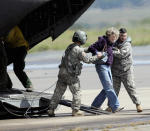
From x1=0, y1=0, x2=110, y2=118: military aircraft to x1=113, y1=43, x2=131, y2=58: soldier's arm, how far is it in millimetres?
1297

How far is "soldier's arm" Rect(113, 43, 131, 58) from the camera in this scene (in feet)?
51.9

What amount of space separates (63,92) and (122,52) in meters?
1.68

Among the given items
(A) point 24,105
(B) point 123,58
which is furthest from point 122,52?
(A) point 24,105

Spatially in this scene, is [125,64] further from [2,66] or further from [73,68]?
[2,66]

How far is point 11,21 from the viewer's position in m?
14.5

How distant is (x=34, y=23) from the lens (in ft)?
55.4

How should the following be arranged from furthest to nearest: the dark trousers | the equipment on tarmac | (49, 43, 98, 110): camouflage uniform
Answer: the dark trousers < the equipment on tarmac < (49, 43, 98, 110): camouflage uniform

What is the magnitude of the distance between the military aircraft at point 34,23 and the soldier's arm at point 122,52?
1.30 m

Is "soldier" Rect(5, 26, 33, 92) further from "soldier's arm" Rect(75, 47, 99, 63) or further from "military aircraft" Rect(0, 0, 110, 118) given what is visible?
"soldier's arm" Rect(75, 47, 99, 63)

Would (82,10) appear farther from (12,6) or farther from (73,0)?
(12,6)

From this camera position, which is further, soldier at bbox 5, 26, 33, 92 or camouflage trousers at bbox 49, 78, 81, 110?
soldier at bbox 5, 26, 33, 92

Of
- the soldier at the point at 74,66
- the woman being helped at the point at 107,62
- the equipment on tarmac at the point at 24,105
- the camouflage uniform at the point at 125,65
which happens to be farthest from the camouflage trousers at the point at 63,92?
the camouflage uniform at the point at 125,65

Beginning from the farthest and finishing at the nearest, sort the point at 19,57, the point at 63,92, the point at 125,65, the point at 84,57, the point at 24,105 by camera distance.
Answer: the point at 19,57
the point at 125,65
the point at 24,105
the point at 63,92
the point at 84,57

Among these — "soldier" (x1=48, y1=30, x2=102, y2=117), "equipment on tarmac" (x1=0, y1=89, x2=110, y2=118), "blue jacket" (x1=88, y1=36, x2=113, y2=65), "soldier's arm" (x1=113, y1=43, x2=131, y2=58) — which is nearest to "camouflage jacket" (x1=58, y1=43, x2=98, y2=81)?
"soldier" (x1=48, y1=30, x2=102, y2=117)
